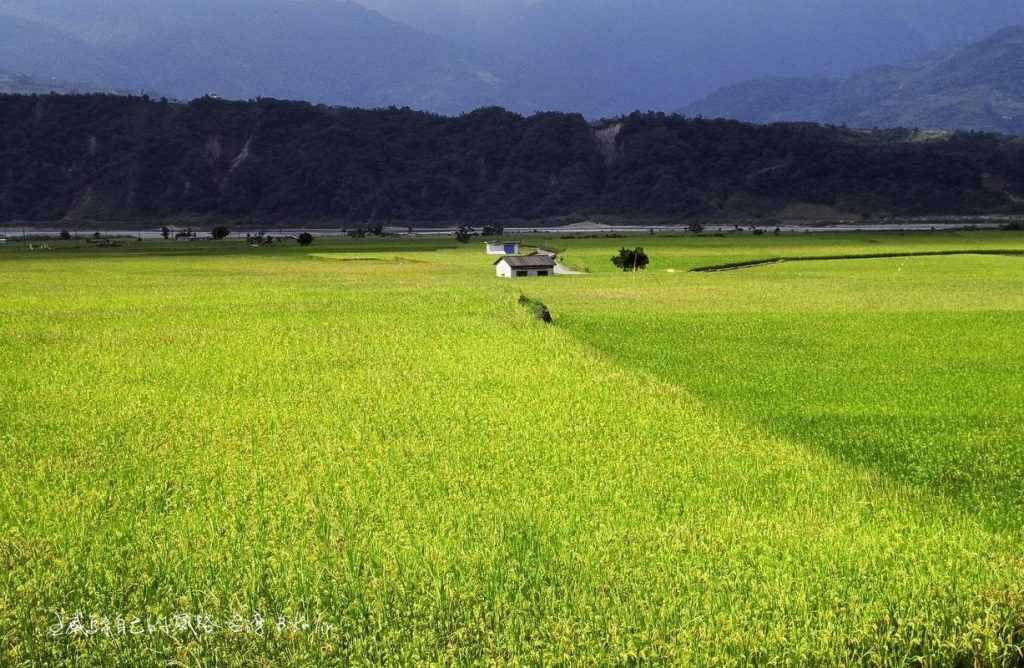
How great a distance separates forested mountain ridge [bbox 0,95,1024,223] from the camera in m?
171

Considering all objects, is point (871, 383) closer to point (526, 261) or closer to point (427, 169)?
point (526, 261)

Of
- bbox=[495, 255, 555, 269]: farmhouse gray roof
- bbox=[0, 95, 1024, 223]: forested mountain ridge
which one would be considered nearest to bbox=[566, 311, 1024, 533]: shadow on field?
bbox=[495, 255, 555, 269]: farmhouse gray roof

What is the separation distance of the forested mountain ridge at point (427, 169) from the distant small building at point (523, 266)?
344 ft

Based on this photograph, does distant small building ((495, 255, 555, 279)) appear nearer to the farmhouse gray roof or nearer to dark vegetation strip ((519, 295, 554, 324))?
the farmhouse gray roof

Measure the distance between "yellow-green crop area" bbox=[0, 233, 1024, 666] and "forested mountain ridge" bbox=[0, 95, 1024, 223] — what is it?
475 ft

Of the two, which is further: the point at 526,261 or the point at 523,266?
the point at 526,261

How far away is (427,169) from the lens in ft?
611

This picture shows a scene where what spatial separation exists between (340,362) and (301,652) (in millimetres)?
16432

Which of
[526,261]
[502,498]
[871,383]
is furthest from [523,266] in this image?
[502,498]

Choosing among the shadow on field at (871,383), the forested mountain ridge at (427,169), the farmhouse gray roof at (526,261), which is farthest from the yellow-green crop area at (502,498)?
the forested mountain ridge at (427,169)

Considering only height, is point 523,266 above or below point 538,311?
above

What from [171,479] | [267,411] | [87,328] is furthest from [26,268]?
[171,479]

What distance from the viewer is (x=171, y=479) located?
13609mm

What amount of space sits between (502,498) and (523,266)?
5542 centimetres
